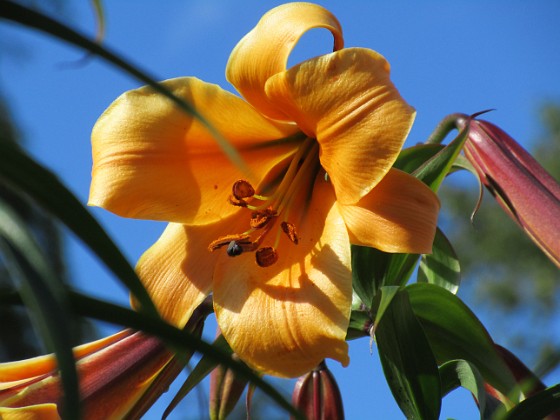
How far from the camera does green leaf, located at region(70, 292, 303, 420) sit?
0.96 feet

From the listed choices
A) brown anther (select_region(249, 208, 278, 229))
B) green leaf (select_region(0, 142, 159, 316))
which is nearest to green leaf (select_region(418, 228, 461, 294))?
brown anther (select_region(249, 208, 278, 229))

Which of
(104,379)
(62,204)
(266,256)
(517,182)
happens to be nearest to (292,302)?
(266,256)

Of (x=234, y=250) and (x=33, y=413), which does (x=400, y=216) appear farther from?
(x=33, y=413)

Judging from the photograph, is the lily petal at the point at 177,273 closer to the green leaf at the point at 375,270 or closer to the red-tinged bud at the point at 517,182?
the green leaf at the point at 375,270

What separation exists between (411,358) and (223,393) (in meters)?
0.19

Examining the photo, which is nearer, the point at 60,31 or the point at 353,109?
the point at 60,31

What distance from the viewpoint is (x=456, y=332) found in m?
0.83

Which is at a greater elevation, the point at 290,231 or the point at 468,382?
the point at 290,231

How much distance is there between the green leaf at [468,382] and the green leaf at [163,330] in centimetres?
49

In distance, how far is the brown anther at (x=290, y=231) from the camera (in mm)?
875

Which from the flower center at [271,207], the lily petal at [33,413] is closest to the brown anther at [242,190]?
the flower center at [271,207]

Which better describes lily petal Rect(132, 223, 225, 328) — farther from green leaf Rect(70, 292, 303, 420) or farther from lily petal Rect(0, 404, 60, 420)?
green leaf Rect(70, 292, 303, 420)

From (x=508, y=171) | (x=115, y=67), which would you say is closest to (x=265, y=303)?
(x=508, y=171)

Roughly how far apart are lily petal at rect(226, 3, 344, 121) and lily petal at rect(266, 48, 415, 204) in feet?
0.07
